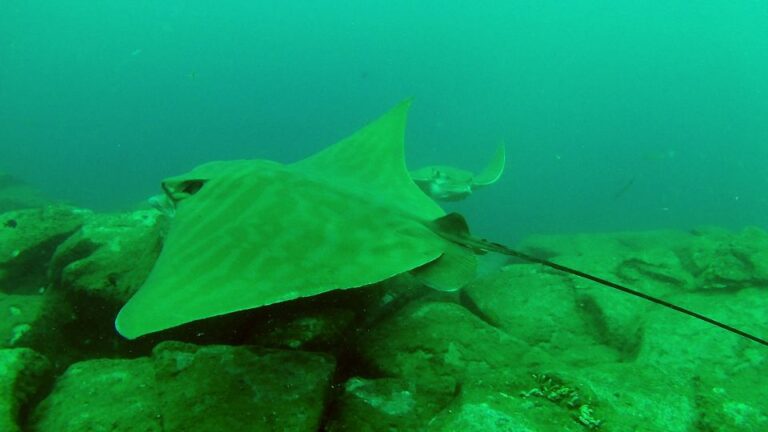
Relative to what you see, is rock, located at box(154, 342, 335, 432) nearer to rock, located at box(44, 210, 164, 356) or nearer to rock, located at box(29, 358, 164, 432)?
rock, located at box(29, 358, 164, 432)

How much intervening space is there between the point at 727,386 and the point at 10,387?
14.6 ft

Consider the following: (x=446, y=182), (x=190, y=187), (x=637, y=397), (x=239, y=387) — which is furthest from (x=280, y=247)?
(x=446, y=182)

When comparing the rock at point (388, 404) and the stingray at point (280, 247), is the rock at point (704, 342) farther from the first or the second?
the rock at point (388, 404)

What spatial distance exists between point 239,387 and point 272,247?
86 centimetres

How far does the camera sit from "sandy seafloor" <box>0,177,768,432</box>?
2.39m

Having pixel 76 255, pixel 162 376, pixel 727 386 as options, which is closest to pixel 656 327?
pixel 727 386

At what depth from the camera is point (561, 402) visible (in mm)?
2424

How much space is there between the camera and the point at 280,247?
2.54 m

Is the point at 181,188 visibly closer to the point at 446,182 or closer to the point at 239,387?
the point at 239,387

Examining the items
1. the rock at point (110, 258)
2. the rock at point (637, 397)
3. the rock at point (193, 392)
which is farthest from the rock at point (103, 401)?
the rock at point (637, 397)

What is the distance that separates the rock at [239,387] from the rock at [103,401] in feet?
0.37

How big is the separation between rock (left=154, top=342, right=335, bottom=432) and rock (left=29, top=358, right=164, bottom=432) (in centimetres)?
11

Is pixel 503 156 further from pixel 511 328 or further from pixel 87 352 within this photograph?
pixel 87 352

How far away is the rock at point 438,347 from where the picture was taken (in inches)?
116
